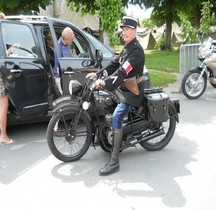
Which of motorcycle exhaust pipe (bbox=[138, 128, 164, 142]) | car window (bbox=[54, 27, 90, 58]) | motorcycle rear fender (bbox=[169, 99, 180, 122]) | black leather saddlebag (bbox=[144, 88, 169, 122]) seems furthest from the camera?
car window (bbox=[54, 27, 90, 58])

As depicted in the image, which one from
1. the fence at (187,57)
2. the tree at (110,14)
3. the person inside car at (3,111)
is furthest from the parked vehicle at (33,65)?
the tree at (110,14)

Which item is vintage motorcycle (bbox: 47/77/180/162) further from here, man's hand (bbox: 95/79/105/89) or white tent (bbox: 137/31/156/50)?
white tent (bbox: 137/31/156/50)

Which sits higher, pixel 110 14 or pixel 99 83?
pixel 110 14

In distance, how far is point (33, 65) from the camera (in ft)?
17.9

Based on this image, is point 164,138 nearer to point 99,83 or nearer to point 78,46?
point 99,83

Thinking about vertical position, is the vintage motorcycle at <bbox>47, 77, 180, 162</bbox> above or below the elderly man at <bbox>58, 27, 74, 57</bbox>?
below

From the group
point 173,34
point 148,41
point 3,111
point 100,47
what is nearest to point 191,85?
point 100,47

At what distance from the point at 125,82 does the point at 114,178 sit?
119 cm

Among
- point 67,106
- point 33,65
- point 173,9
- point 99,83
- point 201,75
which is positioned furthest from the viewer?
point 173,9

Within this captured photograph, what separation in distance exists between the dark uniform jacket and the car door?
154 cm

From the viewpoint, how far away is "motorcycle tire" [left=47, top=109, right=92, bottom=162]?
450 centimetres

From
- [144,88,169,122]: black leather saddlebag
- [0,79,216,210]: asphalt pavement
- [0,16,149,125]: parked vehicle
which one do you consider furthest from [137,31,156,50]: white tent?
[144,88,169,122]: black leather saddlebag

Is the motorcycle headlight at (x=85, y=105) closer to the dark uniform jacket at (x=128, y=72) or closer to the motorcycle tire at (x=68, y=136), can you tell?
the motorcycle tire at (x=68, y=136)

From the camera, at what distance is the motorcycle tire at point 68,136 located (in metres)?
4.50
